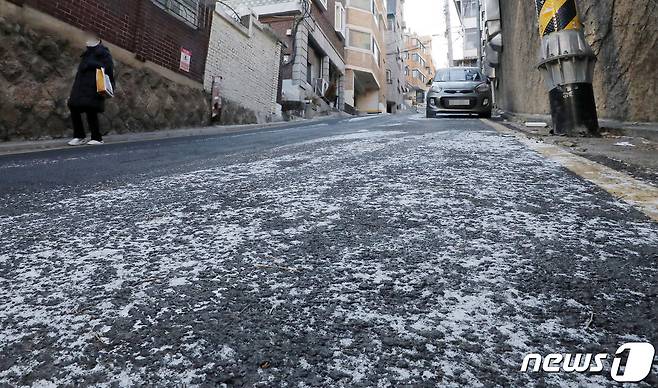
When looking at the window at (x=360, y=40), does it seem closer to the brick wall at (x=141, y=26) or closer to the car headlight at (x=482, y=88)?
the brick wall at (x=141, y=26)

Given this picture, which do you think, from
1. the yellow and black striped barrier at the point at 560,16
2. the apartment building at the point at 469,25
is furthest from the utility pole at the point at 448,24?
the yellow and black striped barrier at the point at 560,16

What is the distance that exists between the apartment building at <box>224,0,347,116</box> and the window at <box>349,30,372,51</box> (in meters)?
5.13

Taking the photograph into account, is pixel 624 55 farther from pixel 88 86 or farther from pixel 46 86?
pixel 46 86

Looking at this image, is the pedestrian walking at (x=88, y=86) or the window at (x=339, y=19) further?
the window at (x=339, y=19)

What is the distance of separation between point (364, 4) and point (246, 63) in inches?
809

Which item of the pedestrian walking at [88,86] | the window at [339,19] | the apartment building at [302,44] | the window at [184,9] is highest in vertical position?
the window at [339,19]

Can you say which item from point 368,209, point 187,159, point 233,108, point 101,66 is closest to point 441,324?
point 368,209

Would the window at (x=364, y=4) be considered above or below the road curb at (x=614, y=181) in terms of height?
above

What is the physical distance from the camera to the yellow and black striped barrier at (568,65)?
3.92 meters

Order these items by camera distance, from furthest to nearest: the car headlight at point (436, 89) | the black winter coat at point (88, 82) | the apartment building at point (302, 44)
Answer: the apartment building at point (302, 44), the car headlight at point (436, 89), the black winter coat at point (88, 82)

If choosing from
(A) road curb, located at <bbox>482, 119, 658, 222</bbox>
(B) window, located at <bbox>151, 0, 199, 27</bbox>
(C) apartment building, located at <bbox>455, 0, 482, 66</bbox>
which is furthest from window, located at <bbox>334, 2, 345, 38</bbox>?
(A) road curb, located at <bbox>482, 119, 658, 222</bbox>

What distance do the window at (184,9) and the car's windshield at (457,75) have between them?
6476 mm

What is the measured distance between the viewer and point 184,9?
31.9 ft

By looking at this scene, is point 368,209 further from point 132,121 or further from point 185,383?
point 132,121
